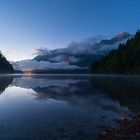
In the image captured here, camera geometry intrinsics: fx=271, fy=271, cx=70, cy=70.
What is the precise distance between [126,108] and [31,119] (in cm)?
1114

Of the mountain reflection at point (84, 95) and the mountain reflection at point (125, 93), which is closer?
the mountain reflection at point (84, 95)

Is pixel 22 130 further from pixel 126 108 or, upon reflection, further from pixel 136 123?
pixel 126 108

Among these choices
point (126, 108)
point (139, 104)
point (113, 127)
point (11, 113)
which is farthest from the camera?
point (139, 104)

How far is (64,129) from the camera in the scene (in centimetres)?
1777

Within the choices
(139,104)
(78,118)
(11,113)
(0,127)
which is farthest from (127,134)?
(139,104)

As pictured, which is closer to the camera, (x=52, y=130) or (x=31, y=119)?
(x=52, y=130)

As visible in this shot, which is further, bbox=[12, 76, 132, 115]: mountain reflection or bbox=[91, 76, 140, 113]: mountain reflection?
bbox=[91, 76, 140, 113]: mountain reflection

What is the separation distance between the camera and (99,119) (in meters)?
21.6

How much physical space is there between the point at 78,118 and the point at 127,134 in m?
6.16

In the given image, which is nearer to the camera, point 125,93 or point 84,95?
point 84,95

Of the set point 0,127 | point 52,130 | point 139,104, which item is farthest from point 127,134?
point 139,104

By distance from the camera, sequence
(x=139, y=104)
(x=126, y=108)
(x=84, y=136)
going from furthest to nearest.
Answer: (x=139, y=104) < (x=126, y=108) < (x=84, y=136)

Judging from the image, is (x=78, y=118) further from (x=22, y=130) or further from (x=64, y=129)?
(x=22, y=130)

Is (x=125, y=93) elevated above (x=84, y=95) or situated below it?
below
